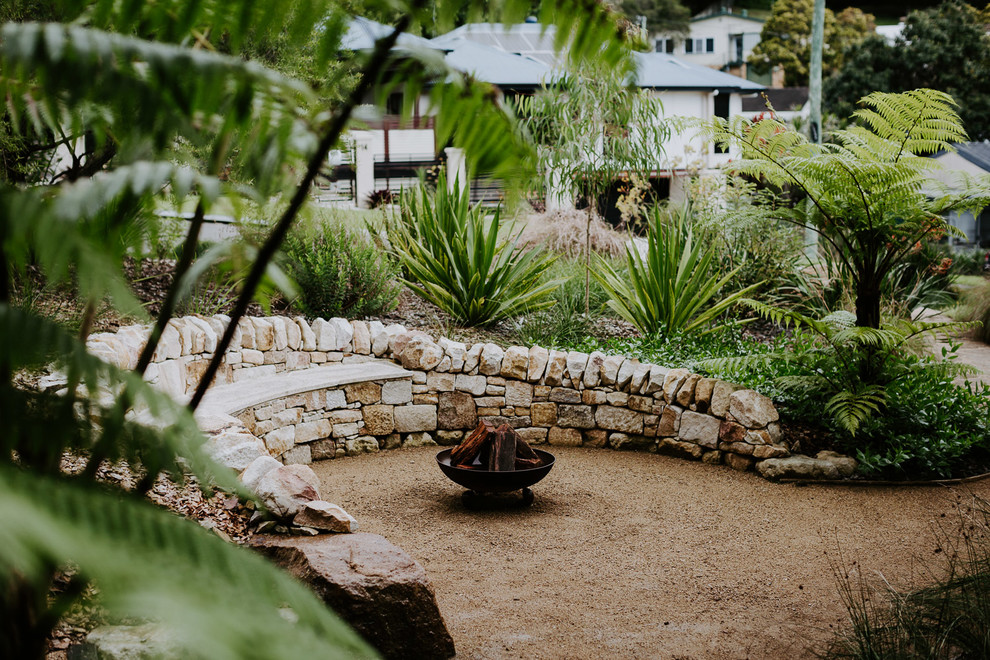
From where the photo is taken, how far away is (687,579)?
391 centimetres

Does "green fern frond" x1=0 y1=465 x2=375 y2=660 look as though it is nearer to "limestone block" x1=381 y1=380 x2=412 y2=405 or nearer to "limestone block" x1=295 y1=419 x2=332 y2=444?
"limestone block" x1=295 y1=419 x2=332 y2=444

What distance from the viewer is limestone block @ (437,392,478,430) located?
6445 mm

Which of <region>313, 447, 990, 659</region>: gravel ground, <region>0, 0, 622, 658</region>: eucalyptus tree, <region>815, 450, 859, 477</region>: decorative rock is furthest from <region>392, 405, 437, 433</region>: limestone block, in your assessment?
<region>0, 0, 622, 658</region>: eucalyptus tree

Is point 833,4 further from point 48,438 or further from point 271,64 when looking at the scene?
point 48,438

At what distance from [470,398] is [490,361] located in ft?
1.12

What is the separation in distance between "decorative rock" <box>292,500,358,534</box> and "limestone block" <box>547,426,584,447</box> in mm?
2831

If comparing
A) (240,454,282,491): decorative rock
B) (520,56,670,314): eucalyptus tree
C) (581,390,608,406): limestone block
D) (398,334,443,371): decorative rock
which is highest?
(520,56,670,314): eucalyptus tree

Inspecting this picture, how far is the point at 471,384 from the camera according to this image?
21.1 feet

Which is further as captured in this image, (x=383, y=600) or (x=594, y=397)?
(x=594, y=397)

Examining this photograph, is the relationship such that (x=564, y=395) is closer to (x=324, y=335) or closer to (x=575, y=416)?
(x=575, y=416)

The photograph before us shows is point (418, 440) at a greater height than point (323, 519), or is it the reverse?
point (323, 519)

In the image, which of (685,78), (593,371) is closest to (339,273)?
(593,371)

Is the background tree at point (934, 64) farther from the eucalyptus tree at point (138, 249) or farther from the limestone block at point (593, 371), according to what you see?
the eucalyptus tree at point (138, 249)

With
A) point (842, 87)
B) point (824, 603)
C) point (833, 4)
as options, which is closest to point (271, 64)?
point (824, 603)
